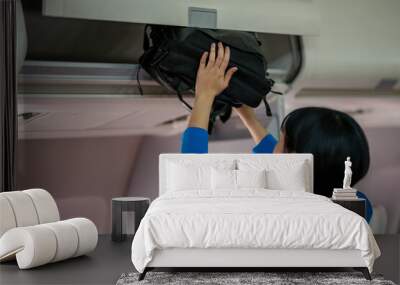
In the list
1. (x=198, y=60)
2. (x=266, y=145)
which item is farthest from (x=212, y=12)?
(x=266, y=145)

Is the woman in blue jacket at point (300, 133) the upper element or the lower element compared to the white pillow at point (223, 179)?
upper

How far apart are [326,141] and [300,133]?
0.28m

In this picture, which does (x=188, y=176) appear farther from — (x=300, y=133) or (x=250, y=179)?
(x=300, y=133)

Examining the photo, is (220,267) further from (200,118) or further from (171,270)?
(200,118)

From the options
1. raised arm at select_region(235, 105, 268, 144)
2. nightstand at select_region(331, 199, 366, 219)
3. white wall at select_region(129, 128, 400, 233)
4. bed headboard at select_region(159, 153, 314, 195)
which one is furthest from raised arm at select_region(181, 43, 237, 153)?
white wall at select_region(129, 128, 400, 233)

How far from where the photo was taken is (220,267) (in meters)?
4.69

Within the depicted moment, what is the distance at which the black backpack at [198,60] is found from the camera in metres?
6.31

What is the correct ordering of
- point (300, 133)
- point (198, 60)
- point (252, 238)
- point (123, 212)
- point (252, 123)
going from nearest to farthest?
point (252, 238)
point (123, 212)
point (198, 60)
point (252, 123)
point (300, 133)

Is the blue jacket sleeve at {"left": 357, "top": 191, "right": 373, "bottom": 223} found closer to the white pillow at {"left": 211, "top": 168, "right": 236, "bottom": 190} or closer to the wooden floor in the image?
the wooden floor

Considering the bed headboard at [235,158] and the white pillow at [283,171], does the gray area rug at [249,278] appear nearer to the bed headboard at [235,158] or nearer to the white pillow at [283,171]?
the white pillow at [283,171]

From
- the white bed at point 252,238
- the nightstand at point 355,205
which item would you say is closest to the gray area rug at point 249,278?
the white bed at point 252,238

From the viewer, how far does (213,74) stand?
645 centimetres

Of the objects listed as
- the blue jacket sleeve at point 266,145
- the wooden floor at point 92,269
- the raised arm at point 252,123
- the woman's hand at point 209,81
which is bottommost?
the wooden floor at point 92,269

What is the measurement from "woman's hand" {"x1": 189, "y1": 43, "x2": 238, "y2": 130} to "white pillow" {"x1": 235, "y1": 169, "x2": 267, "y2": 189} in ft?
2.83
